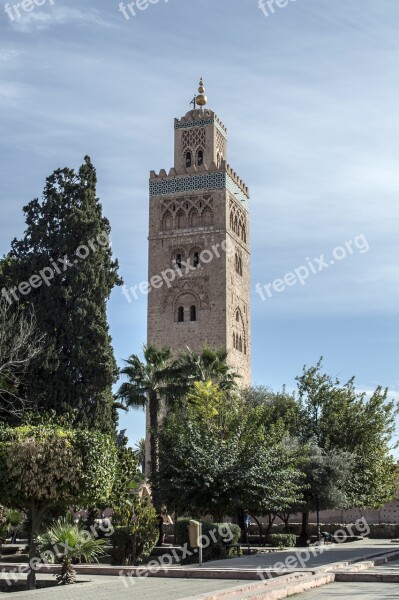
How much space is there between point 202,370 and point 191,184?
22231 millimetres

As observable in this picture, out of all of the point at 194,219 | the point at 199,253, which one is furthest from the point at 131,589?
the point at 194,219

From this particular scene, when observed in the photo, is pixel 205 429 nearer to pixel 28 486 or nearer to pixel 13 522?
pixel 13 522

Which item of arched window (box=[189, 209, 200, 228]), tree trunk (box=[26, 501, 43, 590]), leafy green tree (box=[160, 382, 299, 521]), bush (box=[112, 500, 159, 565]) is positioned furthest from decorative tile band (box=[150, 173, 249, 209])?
tree trunk (box=[26, 501, 43, 590])

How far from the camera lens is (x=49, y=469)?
50.4 feet

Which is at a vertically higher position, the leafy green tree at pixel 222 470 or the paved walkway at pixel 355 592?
the leafy green tree at pixel 222 470

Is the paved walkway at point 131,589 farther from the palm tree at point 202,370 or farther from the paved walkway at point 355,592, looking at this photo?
the palm tree at point 202,370

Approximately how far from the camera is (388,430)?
106ft

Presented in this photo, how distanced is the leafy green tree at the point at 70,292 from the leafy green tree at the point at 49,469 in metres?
10.5

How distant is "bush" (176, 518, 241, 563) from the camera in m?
20.1

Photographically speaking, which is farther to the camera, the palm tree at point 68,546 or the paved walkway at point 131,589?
the palm tree at point 68,546

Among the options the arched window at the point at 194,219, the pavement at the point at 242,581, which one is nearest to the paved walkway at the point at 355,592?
the pavement at the point at 242,581

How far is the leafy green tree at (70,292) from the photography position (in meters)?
27.8

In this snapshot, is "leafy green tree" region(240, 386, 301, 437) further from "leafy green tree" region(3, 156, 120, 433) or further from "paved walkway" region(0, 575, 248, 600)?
"paved walkway" region(0, 575, 248, 600)

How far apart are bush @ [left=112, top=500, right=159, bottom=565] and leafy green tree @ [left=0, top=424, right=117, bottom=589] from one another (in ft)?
11.7
